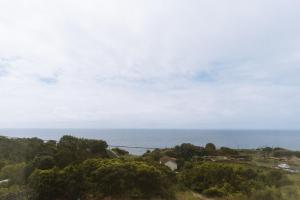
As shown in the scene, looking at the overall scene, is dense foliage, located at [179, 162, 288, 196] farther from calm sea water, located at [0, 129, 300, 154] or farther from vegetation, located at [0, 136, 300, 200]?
calm sea water, located at [0, 129, 300, 154]

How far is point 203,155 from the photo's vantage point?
76.0ft

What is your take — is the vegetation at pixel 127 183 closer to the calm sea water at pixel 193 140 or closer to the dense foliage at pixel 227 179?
the dense foliage at pixel 227 179

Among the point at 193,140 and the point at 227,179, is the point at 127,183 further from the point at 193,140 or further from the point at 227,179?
the point at 193,140

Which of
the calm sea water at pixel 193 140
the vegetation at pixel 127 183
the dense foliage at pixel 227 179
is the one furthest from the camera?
the calm sea water at pixel 193 140

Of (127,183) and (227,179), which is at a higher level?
(127,183)

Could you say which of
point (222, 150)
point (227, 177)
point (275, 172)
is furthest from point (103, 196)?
point (222, 150)

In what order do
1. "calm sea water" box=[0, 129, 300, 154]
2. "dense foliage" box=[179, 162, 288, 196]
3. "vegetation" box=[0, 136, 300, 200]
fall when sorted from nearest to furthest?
"vegetation" box=[0, 136, 300, 200]
"dense foliage" box=[179, 162, 288, 196]
"calm sea water" box=[0, 129, 300, 154]

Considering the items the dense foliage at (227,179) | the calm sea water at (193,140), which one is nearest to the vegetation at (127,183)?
the dense foliage at (227,179)

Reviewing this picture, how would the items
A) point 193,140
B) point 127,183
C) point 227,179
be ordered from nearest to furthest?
point 127,183
point 227,179
point 193,140

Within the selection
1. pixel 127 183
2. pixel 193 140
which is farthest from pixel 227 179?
pixel 193 140

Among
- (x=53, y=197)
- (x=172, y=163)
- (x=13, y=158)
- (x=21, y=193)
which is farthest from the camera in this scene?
(x=172, y=163)

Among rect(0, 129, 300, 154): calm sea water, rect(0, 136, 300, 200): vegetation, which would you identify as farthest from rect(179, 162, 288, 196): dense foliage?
rect(0, 129, 300, 154): calm sea water

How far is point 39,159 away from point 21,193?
11.0 ft

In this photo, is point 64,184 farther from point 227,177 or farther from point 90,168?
point 227,177
